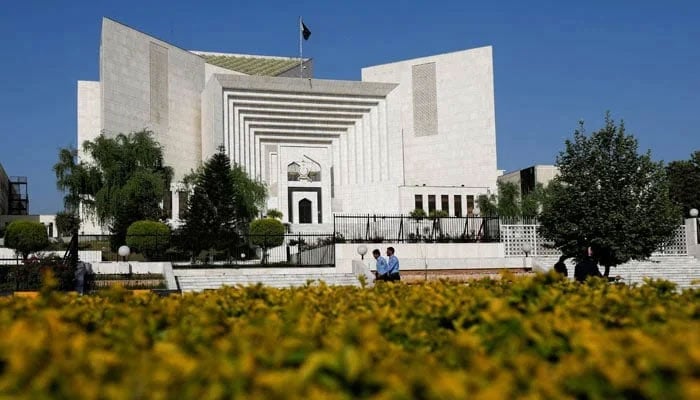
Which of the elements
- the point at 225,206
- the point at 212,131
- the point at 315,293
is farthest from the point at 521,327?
the point at 212,131

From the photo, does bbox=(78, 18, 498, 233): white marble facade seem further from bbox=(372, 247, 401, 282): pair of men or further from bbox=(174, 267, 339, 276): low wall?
bbox=(372, 247, 401, 282): pair of men

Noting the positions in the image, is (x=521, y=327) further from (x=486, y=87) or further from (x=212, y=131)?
(x=486, y=87)

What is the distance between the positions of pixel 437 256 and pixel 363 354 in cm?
2225

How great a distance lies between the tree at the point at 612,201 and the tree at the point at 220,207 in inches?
504

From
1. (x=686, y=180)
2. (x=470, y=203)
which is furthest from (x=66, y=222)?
(x=686, y=180)

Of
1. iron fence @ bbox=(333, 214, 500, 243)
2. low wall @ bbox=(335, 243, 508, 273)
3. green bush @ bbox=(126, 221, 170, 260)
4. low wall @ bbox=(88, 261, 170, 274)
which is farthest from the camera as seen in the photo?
green bush @ bbox=(126, 221, 170, 260)

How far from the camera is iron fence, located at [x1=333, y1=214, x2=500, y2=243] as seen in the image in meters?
25.0

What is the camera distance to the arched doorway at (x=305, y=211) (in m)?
48.2

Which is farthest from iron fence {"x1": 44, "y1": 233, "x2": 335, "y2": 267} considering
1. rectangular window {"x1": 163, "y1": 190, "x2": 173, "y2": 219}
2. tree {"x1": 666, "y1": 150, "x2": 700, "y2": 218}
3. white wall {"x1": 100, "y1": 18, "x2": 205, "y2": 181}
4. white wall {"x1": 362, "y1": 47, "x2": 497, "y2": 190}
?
tree {"x1": 666, "y1": 150, "x2": 700, "y2": 218}

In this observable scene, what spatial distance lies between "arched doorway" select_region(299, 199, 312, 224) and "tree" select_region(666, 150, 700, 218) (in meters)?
24.8

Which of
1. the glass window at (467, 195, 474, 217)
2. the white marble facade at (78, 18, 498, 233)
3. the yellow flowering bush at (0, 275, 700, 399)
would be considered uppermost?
the white marble facade at (78, 18, 498, 233)

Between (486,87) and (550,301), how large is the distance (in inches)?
1887

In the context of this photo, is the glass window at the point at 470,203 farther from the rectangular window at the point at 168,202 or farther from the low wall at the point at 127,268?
the low wall at the point at 127,268

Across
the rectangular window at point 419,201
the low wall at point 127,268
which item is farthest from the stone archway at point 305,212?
the low wall at point 127,268
